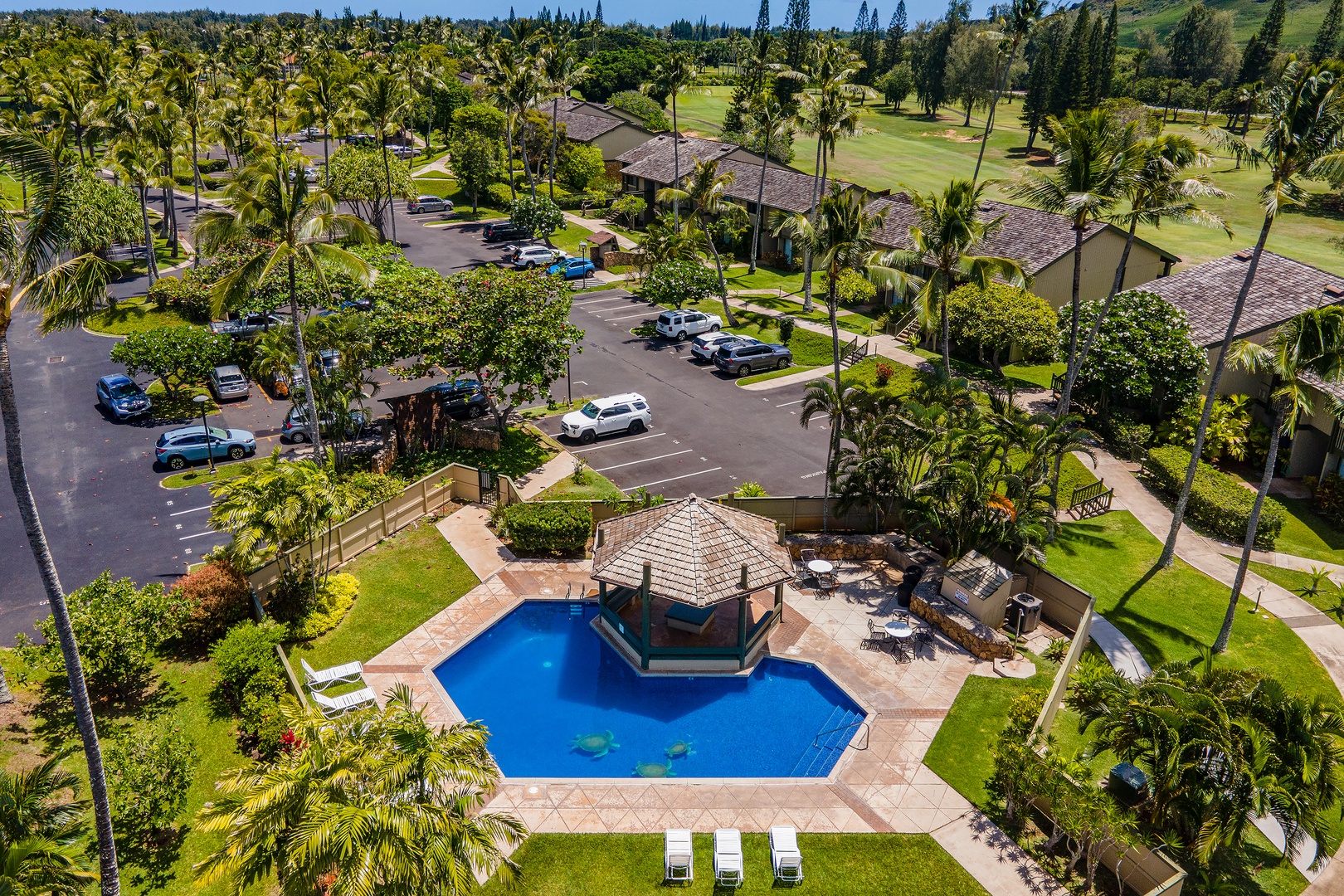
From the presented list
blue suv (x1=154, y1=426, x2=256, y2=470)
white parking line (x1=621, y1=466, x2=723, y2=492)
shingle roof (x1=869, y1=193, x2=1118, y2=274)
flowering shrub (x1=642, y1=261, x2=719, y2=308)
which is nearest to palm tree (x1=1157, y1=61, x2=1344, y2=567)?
white parking line (x1=621, y1=466, x2=723, y2=492)

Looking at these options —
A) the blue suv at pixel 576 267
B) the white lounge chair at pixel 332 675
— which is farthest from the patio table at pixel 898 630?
the blue suv at pixel 576 267

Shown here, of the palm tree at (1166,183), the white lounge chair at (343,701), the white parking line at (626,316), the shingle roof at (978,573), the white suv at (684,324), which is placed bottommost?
the white lounge chair at (343,701)

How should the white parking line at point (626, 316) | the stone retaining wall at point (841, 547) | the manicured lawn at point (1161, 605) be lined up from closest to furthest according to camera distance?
the manicured lawn at point (1161, 605), the stone retaining wall at point (841, 547), the white parking line at point (626, 316)

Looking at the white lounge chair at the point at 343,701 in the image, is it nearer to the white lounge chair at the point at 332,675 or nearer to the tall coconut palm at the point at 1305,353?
the white lounge chair at the point at 332,675

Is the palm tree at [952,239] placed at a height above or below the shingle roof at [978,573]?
above

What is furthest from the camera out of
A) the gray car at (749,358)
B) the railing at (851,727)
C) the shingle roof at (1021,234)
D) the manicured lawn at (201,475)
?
the shingle roof at (1021,234)

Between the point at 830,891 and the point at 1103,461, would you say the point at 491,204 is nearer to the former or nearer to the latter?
the point at 1103,461

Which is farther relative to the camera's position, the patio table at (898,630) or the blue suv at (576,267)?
the blue suv at (576,267)

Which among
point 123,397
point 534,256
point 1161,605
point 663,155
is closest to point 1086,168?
point 1161,605
